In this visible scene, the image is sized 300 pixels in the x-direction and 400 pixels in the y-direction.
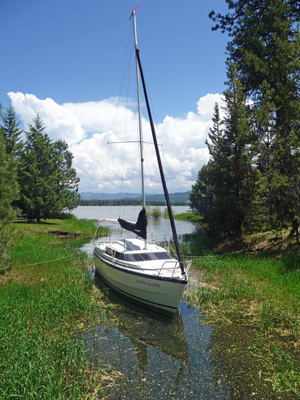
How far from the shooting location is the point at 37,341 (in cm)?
848

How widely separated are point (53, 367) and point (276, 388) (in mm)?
5698

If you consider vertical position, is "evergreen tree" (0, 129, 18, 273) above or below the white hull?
above

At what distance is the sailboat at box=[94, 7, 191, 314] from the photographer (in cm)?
1151

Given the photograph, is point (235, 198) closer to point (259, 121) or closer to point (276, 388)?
point (259, 121)

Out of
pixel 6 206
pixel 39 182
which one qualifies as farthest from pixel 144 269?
pixel 39 182

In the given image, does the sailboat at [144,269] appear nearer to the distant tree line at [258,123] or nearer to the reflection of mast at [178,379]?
the reflection of mast at [178,379]

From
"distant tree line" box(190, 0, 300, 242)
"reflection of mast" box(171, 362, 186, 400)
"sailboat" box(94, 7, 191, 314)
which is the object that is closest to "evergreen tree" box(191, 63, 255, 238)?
"distant tree line" box(190, 0, 300, 242)

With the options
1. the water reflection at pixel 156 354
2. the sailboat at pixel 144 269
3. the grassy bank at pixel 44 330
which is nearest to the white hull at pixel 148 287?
the sailboat at pixel 144 269

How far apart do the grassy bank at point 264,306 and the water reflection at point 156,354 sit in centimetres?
129

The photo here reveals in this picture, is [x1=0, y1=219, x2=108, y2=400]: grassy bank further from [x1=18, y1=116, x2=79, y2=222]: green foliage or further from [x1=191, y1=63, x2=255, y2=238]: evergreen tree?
[x1=18, y1=116, x2=79, y2=222]: green foliage

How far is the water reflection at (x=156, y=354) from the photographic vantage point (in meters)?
7.06

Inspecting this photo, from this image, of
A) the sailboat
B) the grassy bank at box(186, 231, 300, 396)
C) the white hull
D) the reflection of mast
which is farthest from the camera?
the sailboat

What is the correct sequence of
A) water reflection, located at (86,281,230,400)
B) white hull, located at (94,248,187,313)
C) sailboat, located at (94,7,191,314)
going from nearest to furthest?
water reflection, located at (86,281,230,400)
white hull, located at (94,248,187,313)
sailboat, located at (94,7,191,314)

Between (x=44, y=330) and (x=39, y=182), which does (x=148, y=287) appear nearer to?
(x=44, y=330)
